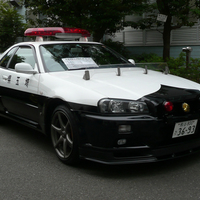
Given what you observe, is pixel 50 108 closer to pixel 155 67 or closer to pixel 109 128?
pixel 109 128

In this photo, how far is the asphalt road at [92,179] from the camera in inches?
130

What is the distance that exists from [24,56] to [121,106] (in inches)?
95.4

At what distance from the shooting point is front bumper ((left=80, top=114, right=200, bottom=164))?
11.6 ft

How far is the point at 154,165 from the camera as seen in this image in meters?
4.09

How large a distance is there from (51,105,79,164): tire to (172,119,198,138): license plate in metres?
1.08

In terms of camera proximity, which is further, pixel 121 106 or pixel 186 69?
pixel 186 69

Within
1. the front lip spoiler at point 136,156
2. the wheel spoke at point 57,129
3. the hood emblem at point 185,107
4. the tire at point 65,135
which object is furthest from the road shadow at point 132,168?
the hood emblem at point 185,107

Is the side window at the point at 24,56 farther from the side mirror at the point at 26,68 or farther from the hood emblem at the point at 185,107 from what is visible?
the hood emblem at the point at 185,107

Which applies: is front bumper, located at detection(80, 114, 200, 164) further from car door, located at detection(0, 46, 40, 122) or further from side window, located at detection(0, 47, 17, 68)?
side window, located at detection(0, 47, 17, 68)

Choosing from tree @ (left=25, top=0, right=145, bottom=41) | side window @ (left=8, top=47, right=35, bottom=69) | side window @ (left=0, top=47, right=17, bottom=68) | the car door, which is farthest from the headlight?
tree @ (left=25, top=0, right=145, bottom=41)

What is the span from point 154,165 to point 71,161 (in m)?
0.97

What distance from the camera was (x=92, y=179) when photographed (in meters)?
3.73

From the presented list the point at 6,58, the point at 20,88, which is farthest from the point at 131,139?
the point at 6,58

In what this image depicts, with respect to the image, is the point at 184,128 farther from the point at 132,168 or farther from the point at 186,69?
the point at 186,69
